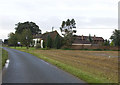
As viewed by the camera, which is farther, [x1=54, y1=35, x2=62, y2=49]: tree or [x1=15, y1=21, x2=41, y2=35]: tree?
[x1=15, y1=21, x2=41, y2=35]: tree

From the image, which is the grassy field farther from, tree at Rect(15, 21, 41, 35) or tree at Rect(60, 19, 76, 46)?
A: tree at Rect(15, 21, 41, 35)

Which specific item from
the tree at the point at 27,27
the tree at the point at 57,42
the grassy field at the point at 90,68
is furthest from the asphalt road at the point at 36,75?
the tree at the point at 27,27

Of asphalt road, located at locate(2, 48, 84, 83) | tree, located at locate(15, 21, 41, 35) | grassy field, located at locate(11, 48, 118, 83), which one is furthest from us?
tree, located at locate(15, 21, 41, 35)

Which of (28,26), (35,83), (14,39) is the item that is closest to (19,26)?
(28,26)

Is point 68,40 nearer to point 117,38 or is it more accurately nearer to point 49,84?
point 117,38

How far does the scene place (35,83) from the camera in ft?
27.0

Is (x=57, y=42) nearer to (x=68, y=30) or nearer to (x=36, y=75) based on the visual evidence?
(x=68, y=30)

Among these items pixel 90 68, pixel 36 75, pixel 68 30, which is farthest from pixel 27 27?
pixel 36 75

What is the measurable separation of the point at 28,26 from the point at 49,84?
4418 inches

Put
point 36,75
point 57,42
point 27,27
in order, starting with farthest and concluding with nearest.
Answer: point 27,27, point 57,42, point 36,75

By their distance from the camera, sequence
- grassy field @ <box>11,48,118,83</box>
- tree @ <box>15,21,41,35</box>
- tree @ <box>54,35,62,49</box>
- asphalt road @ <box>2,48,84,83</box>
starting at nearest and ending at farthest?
asphalt road @ <box>2,48,84,83</box>, grassy field @ <box>11,48,118,83</box>, tree @ <box>54,35,62,49</box>, tree @ <box>15,21,41,35</box>

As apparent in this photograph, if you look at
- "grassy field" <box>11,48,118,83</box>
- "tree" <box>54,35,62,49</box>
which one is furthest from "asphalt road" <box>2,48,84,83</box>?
"tree" <box>54,35,62,49</box>

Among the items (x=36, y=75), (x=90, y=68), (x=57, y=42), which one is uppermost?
(x=57, y=42)

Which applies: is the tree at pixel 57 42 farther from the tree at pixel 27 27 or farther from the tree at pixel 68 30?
the tree at pixel 27 27
